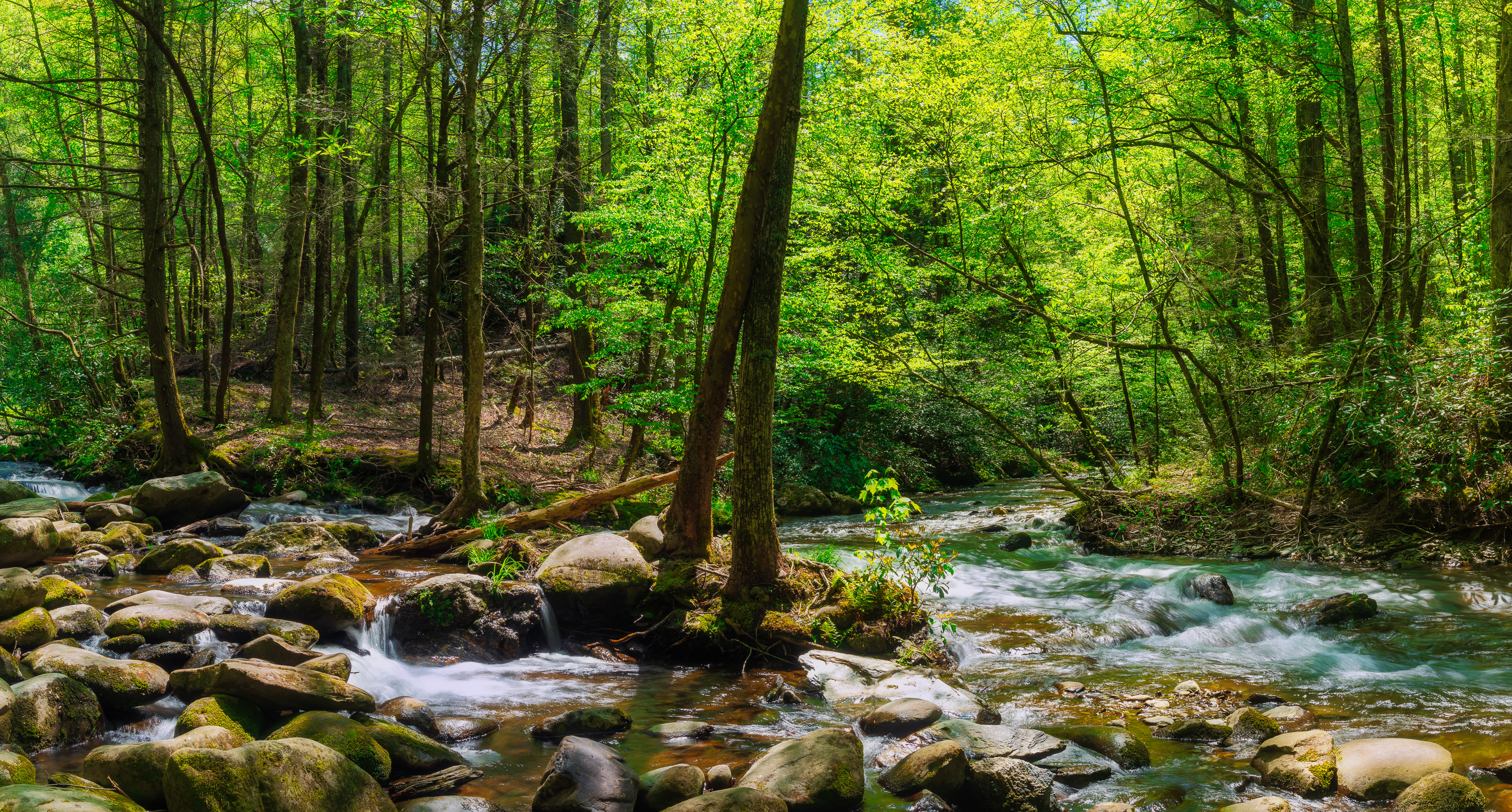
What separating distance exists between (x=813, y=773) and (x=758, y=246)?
4.46 m

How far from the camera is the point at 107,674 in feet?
17.7

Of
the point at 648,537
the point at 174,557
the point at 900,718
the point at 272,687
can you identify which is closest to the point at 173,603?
the point at 272,687

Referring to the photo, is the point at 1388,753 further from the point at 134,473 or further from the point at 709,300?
the point at 134,473

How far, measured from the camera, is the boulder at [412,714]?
5562mm

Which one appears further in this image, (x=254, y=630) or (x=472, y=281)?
(x=472, y=281)

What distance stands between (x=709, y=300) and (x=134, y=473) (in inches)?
396

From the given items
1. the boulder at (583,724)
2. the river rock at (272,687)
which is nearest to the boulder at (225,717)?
the river rock at (272,687)

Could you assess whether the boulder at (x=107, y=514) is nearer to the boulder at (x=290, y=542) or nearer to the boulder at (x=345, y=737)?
the boulder at (x=290, y=542)

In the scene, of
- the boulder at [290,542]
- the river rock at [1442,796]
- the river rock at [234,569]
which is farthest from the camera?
the boulder at [290,542]

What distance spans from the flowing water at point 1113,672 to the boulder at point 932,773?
0.11m

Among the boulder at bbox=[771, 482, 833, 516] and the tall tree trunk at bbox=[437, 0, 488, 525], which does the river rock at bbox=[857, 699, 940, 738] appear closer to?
the tall tree trunk at bbox=[437, 0, 488, 525]

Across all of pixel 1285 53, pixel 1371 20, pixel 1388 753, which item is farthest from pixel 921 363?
pixel 1388 753

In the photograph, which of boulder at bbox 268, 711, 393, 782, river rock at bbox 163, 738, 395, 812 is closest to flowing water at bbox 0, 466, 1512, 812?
boulder at bbox 268, 711, 393, 782

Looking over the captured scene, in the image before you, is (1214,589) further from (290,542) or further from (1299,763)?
(290,542)
